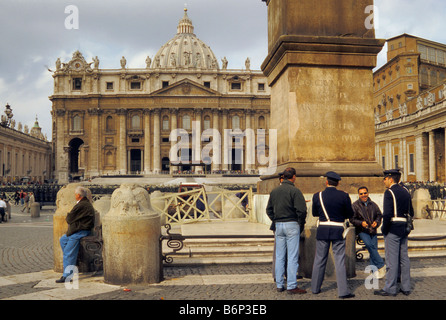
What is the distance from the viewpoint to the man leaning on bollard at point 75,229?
20.6 ft

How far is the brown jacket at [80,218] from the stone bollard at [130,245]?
74 centimetres

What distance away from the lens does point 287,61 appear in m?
8.29

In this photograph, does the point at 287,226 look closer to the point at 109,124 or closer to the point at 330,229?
the point at 330,229

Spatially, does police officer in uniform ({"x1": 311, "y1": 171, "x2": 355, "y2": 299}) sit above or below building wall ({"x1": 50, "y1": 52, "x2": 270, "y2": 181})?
below

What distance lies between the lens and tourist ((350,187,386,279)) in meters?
6.05

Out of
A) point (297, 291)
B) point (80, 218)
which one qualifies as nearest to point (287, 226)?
point (297, 291)

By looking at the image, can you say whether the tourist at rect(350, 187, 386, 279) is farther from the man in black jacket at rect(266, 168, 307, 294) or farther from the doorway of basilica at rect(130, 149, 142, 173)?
the doorway of basilica at rect(130, 149, 142, 173)

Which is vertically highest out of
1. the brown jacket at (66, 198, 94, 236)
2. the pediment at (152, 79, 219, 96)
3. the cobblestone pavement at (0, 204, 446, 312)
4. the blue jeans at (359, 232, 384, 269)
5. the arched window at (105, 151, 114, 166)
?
the pediment at (152, 79, 219, 96)

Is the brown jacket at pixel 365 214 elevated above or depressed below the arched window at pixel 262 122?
below

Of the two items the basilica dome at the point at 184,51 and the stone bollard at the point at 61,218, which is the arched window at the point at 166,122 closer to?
the basilica dome at the point at 184,51

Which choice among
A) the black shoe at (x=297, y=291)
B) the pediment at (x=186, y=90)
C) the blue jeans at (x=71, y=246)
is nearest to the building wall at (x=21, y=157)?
the pediment at (x=186, y=90)

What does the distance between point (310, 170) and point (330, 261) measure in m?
2.48

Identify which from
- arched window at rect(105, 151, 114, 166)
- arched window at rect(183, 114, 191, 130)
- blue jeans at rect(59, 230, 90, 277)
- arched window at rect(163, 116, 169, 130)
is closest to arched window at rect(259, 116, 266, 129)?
arched window at rect(183, 114, 191, 130)

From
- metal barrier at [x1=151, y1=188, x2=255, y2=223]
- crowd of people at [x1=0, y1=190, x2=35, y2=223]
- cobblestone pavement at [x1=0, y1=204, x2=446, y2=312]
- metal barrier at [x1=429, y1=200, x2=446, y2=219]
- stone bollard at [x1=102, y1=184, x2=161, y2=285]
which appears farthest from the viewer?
crowd of people at [x1=0, y1=190, x2=35, y2=223]
